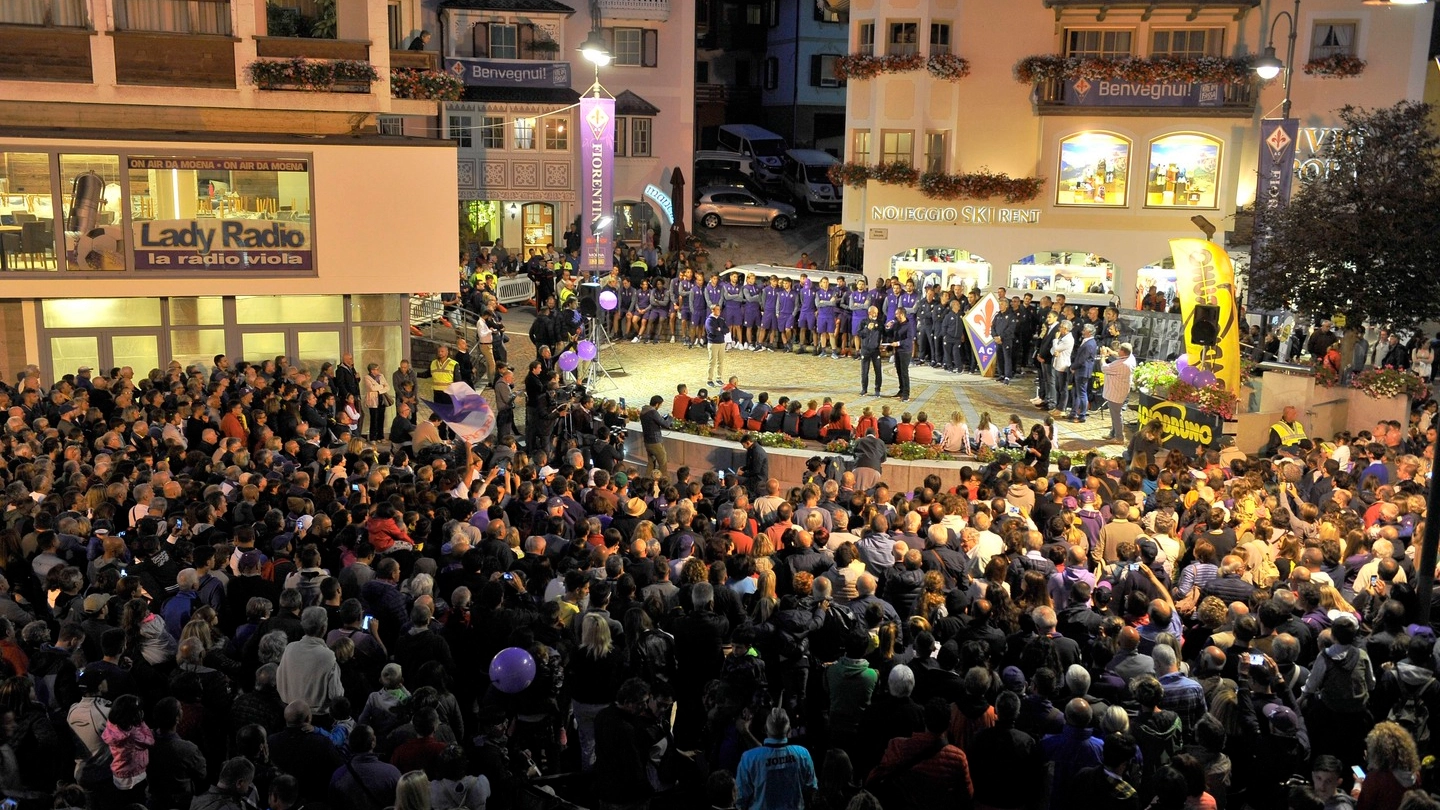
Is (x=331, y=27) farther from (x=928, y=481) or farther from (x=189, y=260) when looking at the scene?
(x=928, y=481)

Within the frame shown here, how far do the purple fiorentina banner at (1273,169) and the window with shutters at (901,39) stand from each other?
1216cm

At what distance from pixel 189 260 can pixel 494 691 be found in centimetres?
1598

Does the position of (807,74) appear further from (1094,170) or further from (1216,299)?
(1216,299)

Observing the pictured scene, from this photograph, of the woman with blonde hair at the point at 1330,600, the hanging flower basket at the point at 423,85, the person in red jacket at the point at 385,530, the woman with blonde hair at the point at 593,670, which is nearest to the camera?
the woman with blonde hair at the point at 593,670

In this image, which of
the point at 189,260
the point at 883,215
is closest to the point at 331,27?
the point at 189,260

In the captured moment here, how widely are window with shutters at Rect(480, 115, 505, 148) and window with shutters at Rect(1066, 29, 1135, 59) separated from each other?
16175 mm

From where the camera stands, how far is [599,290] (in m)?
27.0

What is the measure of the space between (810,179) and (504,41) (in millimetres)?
10594

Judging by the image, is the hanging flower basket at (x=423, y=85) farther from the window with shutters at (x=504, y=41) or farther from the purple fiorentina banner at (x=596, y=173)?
the window with shutters at (x=504, y=41)

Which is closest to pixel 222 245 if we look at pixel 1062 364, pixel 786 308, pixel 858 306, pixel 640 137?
pixel 786 308

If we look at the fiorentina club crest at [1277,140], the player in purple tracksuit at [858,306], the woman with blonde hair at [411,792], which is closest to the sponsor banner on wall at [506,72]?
the player in purple tracksuit at [858,306]

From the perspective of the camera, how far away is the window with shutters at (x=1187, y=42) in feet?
107

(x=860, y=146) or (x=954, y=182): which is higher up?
(x=860, y=146)

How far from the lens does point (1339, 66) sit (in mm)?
30891
